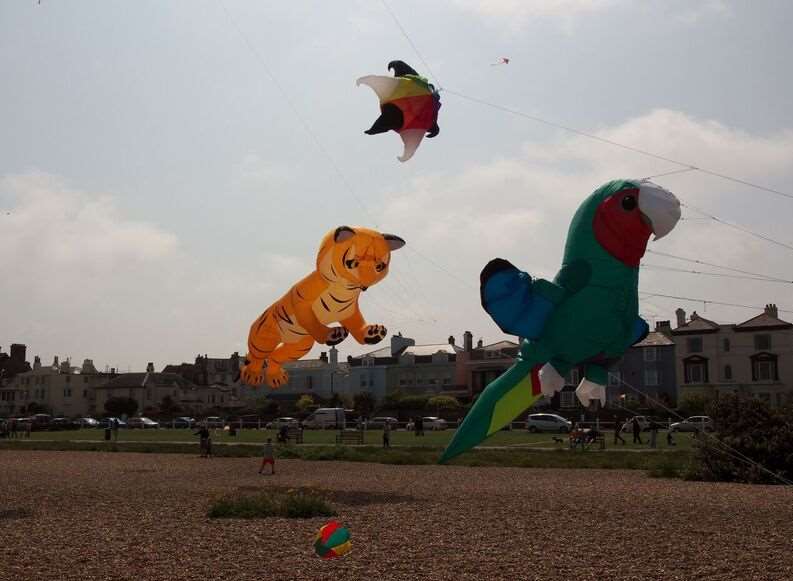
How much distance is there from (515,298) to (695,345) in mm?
67014

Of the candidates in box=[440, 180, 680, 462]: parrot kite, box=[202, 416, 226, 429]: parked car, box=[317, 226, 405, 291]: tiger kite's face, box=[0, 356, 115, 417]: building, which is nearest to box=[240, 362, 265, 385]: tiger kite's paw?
box=[317, 226, 405, 291]: tiger kite's face

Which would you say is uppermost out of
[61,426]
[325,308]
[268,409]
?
[325,308]

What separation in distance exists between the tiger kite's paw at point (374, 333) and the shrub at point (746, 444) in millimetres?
9084

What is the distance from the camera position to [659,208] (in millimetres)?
9617

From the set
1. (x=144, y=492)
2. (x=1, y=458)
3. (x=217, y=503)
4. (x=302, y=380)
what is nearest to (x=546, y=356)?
(x=217, y=503)

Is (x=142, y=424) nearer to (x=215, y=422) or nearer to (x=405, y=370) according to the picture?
(x=215, y=422)

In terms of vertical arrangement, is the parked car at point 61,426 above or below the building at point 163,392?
below

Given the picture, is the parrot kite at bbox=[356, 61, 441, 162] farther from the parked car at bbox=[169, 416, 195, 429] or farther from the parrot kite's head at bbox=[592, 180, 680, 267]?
the parked car at bbox=[169, 416, 195, 429]

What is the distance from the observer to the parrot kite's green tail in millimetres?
10242

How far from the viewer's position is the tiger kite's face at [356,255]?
54.3 feet

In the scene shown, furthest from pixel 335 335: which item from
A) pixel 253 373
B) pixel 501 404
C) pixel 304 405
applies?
pixel 304 405

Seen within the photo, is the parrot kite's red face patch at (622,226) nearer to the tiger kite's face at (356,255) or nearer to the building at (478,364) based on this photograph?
the tiger kite's face at (356,255)

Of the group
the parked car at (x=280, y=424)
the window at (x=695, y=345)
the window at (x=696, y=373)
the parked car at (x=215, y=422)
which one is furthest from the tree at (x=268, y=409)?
the window at (x=695, y=345)

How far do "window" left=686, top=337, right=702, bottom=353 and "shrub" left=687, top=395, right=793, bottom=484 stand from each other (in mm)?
51357
